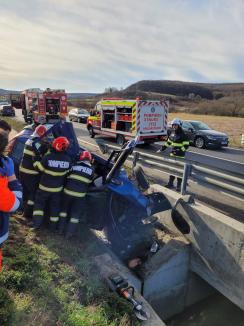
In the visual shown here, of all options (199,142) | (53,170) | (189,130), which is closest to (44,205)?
(53,170)

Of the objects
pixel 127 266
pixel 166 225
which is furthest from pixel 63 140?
pixel 166 225

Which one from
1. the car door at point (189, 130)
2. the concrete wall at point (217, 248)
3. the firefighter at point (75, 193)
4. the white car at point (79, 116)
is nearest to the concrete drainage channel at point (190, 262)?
the concrete wall at point (217, 248)

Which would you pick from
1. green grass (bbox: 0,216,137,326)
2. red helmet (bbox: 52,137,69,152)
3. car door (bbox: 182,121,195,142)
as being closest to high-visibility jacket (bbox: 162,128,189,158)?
red helmet (bbox: 52,137,69,152)

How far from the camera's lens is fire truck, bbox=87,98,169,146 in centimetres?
1541

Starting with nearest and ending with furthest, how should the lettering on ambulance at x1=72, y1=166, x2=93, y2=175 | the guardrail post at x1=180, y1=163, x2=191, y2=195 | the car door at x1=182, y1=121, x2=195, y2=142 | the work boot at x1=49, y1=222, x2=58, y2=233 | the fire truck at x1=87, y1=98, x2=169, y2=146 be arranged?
1. the lettering on ambulance at x1=72, y1=166, x2=93, y2=175
2. the work boot at x1=49, y1=222, x2=58, y2=233
3. the guardrail post at x1=180, y1=163, x2=191, y2=195
4. the fire truck at x1=87, y1=98, x2=169, y2=146
5. the car door at x1=182, y1=121, x2=195, y2=142

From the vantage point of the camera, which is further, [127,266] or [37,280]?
[127,266]

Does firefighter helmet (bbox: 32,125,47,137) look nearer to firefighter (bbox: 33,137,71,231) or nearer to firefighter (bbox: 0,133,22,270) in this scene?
firefighter (bbox: 33,137,71,231)

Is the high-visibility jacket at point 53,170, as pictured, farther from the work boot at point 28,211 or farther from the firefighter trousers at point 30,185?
the work boot at point 28,211

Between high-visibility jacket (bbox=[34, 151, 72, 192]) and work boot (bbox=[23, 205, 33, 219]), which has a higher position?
high-visibility jacket (bbox=[34, 151, 72, 192])

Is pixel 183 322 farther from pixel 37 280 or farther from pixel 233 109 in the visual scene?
pixel 233 109

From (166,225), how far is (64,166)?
103 inches

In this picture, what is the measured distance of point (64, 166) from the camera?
4664mm

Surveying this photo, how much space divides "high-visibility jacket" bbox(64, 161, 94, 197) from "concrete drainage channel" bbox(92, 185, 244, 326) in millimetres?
1048

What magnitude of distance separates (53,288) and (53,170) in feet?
5.81
